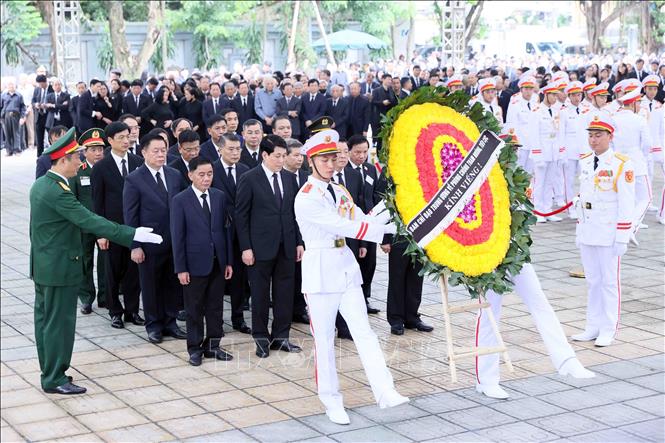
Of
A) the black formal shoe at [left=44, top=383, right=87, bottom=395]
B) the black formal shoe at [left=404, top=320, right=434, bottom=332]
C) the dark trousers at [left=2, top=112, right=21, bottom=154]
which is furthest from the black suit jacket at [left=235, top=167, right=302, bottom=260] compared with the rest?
the dark trousers at [left=2, top=112, right=21, bottom=154]

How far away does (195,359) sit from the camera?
8.43 metres

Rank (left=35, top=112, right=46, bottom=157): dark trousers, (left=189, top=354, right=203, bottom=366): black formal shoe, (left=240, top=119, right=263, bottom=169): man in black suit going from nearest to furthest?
(left=189, top=354, right=203, bottom=366): black formal shoe, (left=240, top=119, right=263, bottom=169): man in black suit, (left=35, top=112, right=46, bottom=157): dark trousers

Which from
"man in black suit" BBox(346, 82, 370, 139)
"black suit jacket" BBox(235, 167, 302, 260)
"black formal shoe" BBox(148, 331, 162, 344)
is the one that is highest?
"man in black suit" BBox(346, 82, 370, 139)

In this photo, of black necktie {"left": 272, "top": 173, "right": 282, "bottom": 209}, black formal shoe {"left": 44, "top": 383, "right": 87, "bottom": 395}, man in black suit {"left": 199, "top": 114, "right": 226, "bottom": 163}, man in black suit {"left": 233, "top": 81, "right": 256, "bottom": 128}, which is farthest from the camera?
man in black suit {"left": 233, "top": 81, "right": 256, "bottom": 128}

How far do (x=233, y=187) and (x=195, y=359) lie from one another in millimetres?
1886

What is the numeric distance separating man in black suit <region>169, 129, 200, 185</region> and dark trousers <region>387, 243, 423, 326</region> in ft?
6.92

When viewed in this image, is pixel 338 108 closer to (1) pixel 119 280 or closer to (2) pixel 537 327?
(1) pixel 119 280

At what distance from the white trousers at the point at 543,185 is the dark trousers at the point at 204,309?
8232 millimetres

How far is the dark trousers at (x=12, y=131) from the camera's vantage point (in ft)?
83.8

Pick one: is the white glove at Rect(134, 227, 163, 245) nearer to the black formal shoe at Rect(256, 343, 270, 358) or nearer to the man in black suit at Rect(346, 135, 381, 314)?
the black formal shoe at Rect(256, 343, 270, 358)

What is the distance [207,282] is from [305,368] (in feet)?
3.64

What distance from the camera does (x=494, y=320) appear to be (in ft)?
24.1

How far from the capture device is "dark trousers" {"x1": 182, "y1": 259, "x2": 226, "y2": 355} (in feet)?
28.0

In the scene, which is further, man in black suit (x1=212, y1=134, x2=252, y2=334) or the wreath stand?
man in black suit (x1=212, y1=134, x2=252, y2=334)
